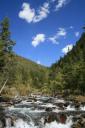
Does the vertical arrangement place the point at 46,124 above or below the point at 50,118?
below

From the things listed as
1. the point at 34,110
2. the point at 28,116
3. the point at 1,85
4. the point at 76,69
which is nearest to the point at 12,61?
the point at 1,85

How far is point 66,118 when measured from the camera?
35.9 meters

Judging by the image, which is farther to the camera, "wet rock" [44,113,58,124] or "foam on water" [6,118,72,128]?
→ "wet rock" [44,113,58,124]

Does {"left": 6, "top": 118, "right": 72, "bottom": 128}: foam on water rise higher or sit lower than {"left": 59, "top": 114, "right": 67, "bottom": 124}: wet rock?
lower

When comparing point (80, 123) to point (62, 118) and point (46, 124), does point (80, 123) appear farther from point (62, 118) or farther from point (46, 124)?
point (46, 124)

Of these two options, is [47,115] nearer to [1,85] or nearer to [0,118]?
[0,118]

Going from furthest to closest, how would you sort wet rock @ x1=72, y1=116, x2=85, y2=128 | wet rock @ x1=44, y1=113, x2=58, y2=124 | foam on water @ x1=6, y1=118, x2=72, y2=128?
wet rock @ x1=44, y1=113, x2=58, y2=124 < foam on water @ x1=6, y1=118, x2=72, y2=128 < wet rock @ x1=72, y1=116, x2=85, y2=128

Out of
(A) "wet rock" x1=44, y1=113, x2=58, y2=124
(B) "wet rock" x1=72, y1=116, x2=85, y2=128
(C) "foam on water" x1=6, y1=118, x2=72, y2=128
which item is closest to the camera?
(B) "wet rock" x1=72, y1=116, x2=85, y2=128

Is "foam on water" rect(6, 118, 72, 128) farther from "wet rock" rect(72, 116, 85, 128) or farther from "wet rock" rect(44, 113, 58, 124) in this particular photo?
"wet rock" rect(72, 116, 85, 128)

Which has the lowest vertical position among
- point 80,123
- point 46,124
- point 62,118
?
point 46,124

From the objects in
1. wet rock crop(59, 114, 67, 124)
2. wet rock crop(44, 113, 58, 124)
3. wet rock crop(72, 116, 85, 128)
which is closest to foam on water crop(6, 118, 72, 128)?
wet rock crop(59, 114, 67, 124)

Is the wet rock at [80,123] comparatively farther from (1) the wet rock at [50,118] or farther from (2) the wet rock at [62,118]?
(1) the wet rock at [50,118]

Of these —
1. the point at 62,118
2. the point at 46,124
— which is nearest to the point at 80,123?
the point at 62,118

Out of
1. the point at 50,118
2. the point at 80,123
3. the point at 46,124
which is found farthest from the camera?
the point at 50,118
